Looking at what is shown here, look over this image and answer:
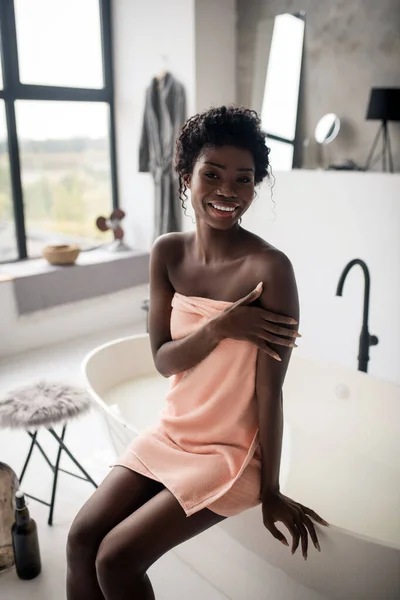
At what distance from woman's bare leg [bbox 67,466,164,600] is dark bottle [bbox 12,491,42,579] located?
15.5 inches

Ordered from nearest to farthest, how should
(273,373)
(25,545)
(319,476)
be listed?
(273,373)
(25,545)
(319,476)

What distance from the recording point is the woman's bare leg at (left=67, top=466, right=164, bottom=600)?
1.22 meters

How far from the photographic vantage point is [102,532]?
1229 millimetres

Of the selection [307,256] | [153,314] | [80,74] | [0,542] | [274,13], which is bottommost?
[0,542]

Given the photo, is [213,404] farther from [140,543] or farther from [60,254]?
[60,254]

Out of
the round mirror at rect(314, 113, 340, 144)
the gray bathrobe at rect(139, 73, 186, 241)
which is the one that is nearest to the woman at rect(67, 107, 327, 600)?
the round mirror at rect(314, 113, 340, 144)

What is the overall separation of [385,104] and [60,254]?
2.17 metres

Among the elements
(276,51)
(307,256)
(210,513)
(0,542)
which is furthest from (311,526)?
(276,51)

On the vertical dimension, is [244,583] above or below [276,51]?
below

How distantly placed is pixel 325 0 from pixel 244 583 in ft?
9.66

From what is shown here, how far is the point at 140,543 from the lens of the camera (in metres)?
1.15

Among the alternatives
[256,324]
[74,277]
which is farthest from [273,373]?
[74,277]

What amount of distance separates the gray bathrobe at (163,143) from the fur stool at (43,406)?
215 cm

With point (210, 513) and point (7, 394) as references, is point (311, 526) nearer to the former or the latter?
point (210, 513)
